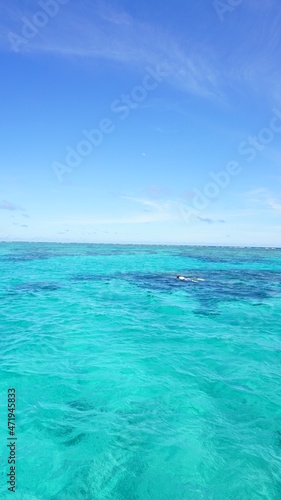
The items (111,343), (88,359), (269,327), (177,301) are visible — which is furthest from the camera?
(177,301)

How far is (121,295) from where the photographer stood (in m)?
21.8

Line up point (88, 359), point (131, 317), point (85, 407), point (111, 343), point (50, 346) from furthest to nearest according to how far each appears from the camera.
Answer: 1. point (131, 317)
2. point (111, 343)
3. point (50, 346)
4. point (88, 359)
5. point (85, 407)

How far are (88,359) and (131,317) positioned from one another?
5715 millimetres

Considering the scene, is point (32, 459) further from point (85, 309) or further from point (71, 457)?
point (85, 309)

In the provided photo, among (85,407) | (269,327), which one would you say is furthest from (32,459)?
(269,327)

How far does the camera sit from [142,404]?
762cm

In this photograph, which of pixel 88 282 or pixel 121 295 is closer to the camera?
pixel 121 295

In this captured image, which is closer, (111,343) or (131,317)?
(111,343)

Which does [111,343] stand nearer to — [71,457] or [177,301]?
[71,457]

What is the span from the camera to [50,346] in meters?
11.4

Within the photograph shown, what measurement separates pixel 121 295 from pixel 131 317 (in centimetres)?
603

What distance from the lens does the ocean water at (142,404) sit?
5.25m

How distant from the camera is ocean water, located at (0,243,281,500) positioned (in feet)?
17.2

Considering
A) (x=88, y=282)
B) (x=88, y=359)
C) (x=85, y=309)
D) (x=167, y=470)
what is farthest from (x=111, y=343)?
(x=88, y=282)
